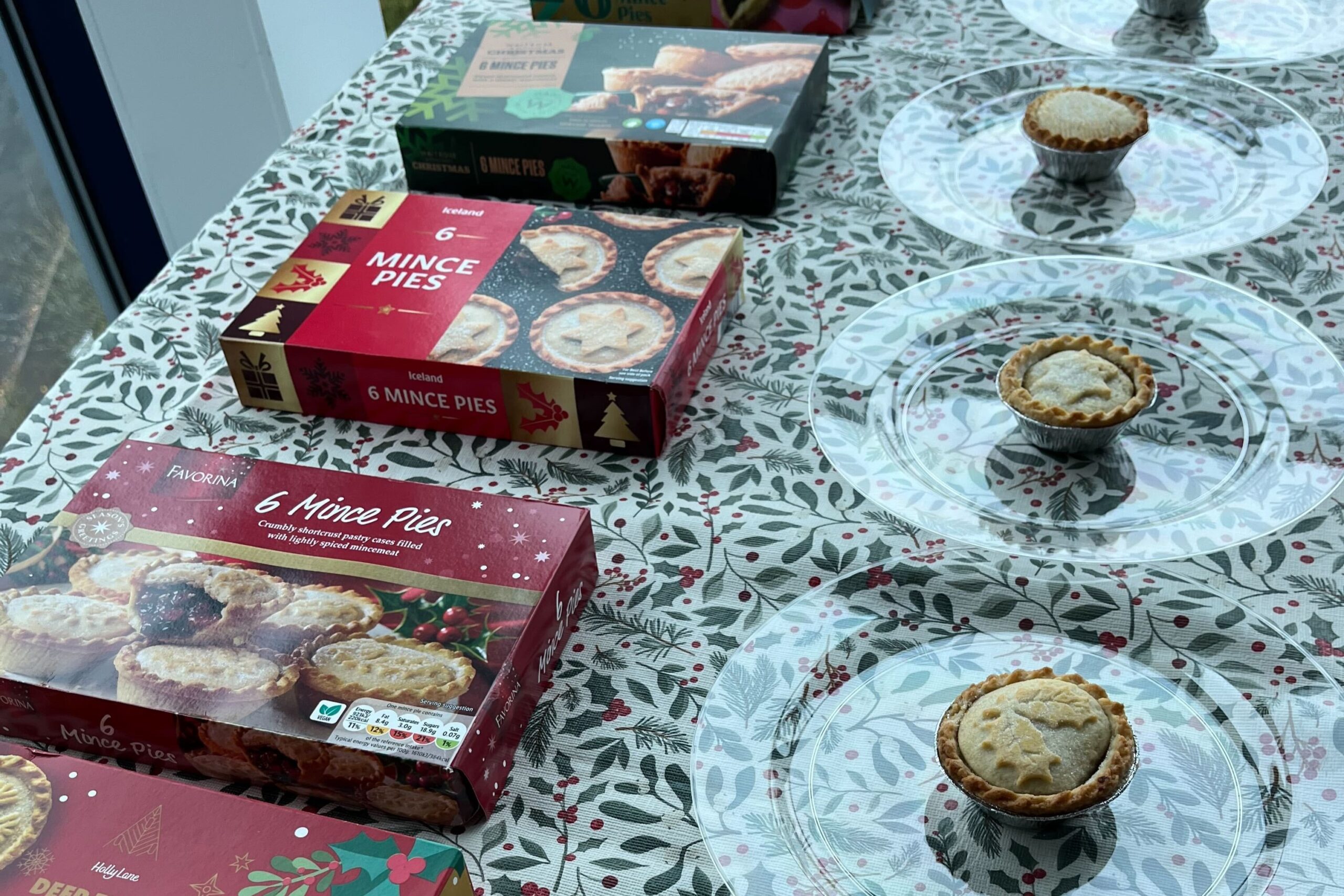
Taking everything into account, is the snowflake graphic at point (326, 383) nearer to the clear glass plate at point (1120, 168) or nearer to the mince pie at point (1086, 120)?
the clear glass plate at point (1120, 168)

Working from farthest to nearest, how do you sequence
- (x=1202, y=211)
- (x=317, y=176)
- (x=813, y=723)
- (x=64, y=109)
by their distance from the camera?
(x=64, y=109) < (x=317, y=176) < (x=1202, y=211) < (x=813, y=723)

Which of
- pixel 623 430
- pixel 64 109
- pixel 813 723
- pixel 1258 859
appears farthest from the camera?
pixel 64 109

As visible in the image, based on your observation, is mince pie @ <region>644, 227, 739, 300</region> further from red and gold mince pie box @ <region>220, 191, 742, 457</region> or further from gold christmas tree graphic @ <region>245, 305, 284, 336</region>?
gold christmas tree graphic @ <region>245, 305, 284, 336</region>

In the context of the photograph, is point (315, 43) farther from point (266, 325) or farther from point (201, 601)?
point (201, 601)

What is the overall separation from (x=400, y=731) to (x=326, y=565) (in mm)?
194

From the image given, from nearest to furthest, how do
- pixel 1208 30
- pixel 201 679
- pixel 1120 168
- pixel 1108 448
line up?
1. pixel 201 679
2. pixel 1108 448
3. pixel 1120 168
4. pixel 1208 30

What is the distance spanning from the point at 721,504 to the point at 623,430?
0.12 m

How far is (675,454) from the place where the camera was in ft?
4.00

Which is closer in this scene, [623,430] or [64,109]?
[623,430]

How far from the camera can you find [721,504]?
1164 mm

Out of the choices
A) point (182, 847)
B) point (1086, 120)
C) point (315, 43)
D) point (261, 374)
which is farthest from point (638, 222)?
point (315, 43)

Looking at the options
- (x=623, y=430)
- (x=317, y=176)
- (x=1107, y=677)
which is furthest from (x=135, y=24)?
(x=1107, y=677)

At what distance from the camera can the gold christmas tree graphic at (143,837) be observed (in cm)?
84

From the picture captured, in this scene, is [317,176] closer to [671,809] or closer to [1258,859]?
[671,809]
